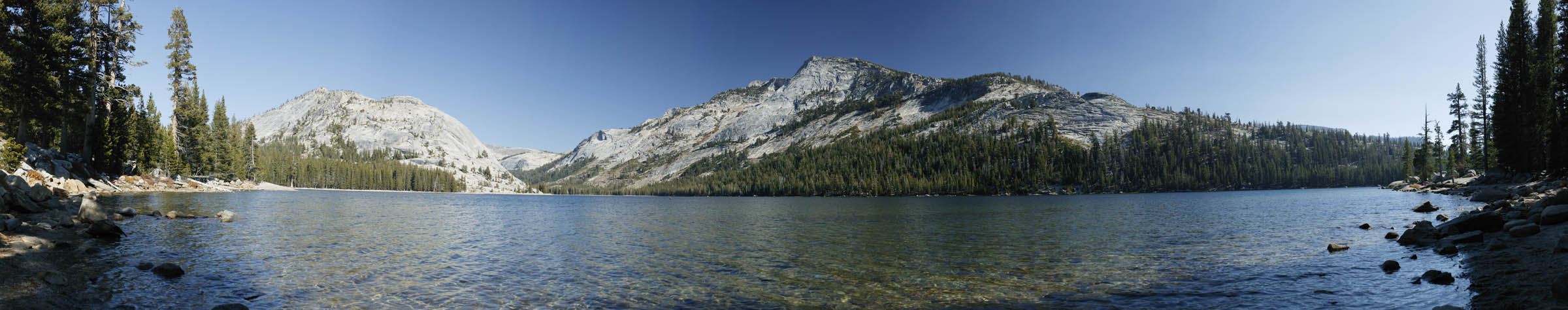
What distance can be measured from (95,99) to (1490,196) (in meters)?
137

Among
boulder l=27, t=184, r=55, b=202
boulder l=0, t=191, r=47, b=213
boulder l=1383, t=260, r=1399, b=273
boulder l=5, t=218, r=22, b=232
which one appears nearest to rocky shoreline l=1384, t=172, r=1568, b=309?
boulder l=1383, t=260, r=1399, b=273

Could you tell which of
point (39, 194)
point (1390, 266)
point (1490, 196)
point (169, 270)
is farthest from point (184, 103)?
point (1490, 196)

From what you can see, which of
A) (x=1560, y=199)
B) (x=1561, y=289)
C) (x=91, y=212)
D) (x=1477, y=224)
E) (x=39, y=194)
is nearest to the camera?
(x=1561, y=289)

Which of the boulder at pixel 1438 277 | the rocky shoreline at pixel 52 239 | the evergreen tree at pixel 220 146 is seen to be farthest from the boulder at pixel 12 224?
the evergreen tree at pixel 220 146

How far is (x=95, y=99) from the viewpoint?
62.3m

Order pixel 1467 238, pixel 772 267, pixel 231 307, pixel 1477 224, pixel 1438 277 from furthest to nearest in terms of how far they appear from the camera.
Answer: pixel 1477 224
pixel 772 267
pixel 1467 238
pixel 1438 277
pixel 231 307

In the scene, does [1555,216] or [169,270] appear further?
[1555,216]

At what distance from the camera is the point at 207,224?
34312 millimetres

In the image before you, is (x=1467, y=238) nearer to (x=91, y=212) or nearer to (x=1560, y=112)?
(x=1560, y=112)

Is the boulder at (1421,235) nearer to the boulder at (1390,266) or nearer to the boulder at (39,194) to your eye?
the boulder at (1390,266)

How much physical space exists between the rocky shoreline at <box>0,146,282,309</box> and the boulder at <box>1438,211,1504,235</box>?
138 ft

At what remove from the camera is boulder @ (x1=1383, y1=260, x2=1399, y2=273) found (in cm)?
1773

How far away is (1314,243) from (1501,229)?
5595 mm

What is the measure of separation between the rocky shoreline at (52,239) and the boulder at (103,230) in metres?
0.03
